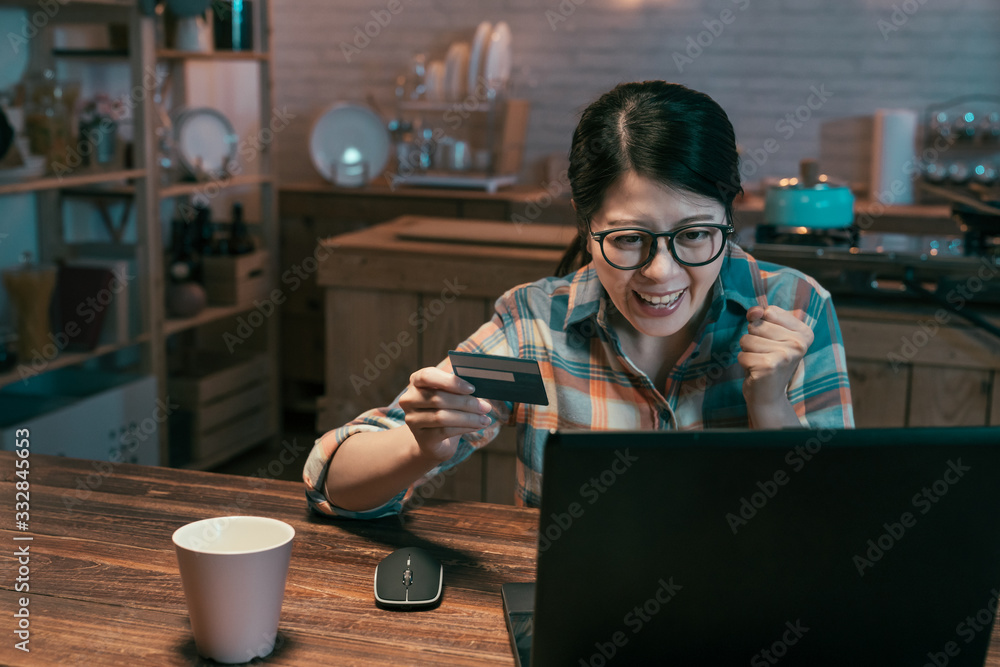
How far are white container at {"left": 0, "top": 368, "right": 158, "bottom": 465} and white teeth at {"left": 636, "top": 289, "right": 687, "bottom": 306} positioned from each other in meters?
2.06

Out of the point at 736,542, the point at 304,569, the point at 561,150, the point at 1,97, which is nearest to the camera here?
the point at 736,542

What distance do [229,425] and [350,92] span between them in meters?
1.75

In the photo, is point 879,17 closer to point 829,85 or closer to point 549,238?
point 829,85

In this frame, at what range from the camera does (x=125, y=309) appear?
10.7 feet

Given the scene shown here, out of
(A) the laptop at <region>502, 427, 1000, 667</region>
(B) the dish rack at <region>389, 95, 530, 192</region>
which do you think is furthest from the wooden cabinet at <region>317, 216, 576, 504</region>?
(A) the laptop at <region>502, 427, 1000, 667</region>

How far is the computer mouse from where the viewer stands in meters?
0.98

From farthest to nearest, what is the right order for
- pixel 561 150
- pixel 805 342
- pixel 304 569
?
pixel 561 150
pixel 805 342
pixel 304 569

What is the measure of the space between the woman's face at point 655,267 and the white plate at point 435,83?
3224mm

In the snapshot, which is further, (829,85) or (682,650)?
(829,85)

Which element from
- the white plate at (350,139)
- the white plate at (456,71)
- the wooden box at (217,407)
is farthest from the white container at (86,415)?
the white plate at (456,71)

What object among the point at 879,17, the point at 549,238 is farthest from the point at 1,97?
the point at 879,17

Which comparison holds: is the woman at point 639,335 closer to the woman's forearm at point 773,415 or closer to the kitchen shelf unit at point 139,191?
the woman's forearm at point 773,415

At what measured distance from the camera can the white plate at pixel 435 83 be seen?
14.3 feet

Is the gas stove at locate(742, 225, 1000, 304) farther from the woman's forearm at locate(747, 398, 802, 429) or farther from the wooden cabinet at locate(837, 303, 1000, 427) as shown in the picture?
the woman's forearm at locate(747, 398, 802, 429)
